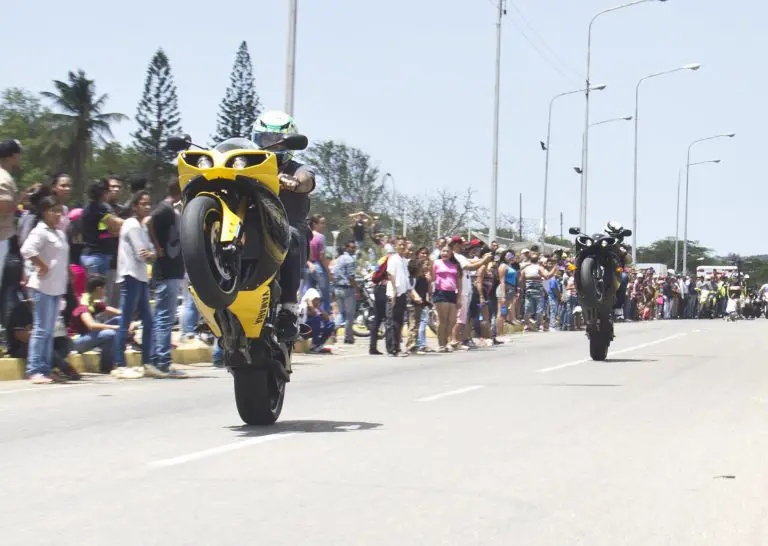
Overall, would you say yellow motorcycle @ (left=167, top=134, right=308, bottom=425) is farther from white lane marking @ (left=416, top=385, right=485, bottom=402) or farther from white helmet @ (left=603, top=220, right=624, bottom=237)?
white helmet @ (left=603, top=220, right=624, bottom=237)

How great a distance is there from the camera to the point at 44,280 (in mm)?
12328

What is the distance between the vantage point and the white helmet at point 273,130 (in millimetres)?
8156

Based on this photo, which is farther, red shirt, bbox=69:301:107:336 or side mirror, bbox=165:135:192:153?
red shirt, bbox=69:301:107:336

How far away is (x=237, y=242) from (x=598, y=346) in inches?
438

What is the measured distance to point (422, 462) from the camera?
6.96m

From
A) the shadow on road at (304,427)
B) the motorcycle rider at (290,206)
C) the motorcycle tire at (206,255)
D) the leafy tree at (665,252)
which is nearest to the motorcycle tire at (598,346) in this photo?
the shadow on road at (304,427)

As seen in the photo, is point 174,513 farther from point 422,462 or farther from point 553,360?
point 553,360

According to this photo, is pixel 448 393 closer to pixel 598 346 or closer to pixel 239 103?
pixel 598 346

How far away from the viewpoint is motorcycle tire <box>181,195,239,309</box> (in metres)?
6.87

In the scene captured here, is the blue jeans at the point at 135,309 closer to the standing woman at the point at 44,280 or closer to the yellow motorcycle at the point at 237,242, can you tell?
the standing woman at the point at 44,280

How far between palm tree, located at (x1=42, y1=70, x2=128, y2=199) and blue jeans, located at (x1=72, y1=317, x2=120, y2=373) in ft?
219

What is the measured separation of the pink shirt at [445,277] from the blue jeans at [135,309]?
7520 mm

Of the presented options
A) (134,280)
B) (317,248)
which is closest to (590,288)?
(317,248)

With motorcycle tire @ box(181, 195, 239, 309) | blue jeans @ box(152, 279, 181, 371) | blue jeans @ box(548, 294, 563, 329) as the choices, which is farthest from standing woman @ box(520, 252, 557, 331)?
motorcycle tire @ box(181, 195, 239, 309)
